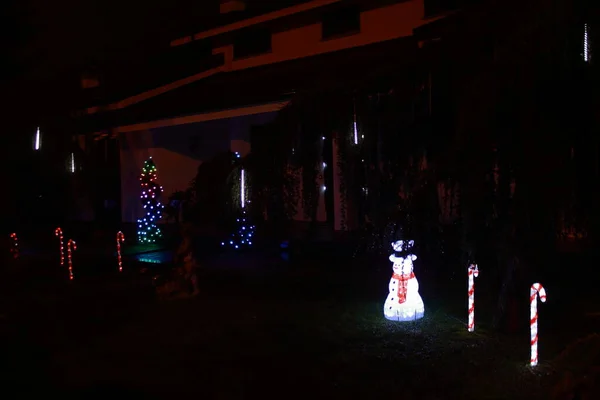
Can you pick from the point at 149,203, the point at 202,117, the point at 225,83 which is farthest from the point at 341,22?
the point at 149,203

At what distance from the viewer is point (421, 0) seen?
49.7ft

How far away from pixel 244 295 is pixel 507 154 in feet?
18.3

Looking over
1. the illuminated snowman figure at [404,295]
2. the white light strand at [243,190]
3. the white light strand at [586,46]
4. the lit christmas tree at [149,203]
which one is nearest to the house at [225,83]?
the lit christmas tree at [149,203]

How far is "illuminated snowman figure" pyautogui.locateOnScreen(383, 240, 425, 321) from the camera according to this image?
7.62 metres

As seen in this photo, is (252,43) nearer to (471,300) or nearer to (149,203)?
(149,203)

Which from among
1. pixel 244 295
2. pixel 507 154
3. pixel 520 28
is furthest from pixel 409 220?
pixel 244 295

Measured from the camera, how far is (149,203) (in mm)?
15719

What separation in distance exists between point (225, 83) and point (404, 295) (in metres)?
11.7

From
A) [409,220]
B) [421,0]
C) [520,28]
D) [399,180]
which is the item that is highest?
[421,0]

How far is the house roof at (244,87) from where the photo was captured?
14198 mm

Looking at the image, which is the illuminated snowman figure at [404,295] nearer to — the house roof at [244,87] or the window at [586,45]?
the window at [586,45]

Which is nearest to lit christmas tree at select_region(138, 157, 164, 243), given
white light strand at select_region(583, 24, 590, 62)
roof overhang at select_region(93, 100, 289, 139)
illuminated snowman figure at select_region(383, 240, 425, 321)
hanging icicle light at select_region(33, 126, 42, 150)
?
roof overhang at select_region(93, 100, 289, 139)

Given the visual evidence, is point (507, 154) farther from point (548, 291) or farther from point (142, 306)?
point (142, 306)

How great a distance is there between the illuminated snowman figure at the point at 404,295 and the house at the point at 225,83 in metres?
5.80
